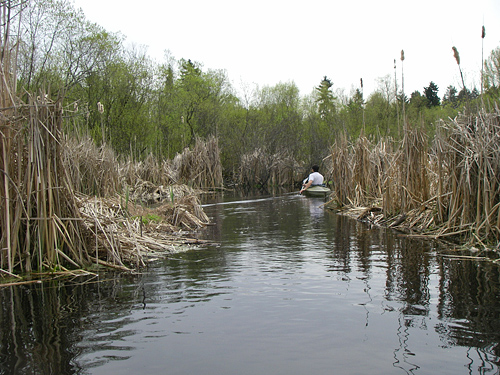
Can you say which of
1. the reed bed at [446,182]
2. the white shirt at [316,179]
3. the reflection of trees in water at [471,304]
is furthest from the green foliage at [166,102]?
the reflection of trees in water at [471,304]

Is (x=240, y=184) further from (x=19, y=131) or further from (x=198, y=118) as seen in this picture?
(x=19, y=131)

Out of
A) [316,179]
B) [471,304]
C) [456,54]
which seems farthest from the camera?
[316,179]

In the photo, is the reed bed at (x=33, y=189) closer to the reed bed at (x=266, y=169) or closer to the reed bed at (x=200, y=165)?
the reed bed at (x=200, y=165)

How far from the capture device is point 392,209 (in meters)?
10.4

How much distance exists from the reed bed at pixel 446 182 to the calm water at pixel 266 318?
1.19 m

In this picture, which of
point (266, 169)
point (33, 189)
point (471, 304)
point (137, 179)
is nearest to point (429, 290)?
point (471, 304)

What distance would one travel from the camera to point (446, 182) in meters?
8.43

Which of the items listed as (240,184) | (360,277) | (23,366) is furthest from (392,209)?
(240,184)

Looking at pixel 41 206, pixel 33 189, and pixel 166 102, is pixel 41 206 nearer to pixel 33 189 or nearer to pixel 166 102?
pixel 33 189

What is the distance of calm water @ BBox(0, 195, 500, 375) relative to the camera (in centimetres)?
333

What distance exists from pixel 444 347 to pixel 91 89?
28.6 meters

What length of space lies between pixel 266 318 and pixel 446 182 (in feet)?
18.1

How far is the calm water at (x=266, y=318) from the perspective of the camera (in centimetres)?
Result: 333

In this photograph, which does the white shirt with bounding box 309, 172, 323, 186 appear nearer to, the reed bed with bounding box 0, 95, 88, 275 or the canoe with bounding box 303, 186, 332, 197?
the canoe with bounding box 303, 186, 332, 197
